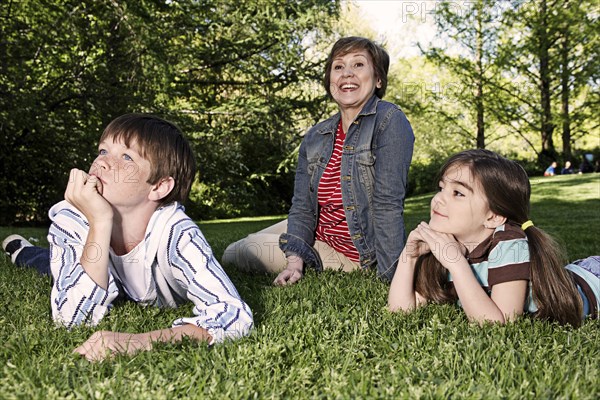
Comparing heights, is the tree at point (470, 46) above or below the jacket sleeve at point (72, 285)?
above

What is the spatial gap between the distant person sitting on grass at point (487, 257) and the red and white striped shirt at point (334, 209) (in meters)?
1.24

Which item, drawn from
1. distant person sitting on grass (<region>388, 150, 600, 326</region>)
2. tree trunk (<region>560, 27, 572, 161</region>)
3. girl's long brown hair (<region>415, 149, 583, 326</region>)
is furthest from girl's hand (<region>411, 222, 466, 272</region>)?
tree trunk (<region>560, 27, 572, 161</region>)

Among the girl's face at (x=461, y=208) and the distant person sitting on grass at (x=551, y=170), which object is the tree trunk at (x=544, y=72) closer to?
the distant person sitting on grass at (x=551, y=170)

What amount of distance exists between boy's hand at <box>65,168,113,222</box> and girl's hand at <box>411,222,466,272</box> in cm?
167

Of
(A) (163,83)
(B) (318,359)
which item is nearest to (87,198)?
(B) (318,359)

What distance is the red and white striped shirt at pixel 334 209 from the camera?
4430 millimetres

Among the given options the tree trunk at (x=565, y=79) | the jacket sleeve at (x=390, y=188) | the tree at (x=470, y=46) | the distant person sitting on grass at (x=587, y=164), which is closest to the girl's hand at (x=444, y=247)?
the jacket sleeve at (x=390, y=188)

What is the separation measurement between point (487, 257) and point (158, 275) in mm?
1841

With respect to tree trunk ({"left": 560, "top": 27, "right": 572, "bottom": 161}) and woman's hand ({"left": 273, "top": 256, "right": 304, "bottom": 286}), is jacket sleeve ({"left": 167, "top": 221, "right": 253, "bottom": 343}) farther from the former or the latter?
tree trunk ({"left": 560, "top": 27, "right": 572, "bottom": 161})

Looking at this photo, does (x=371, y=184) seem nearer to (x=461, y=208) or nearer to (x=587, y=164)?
(x=461, y=208)

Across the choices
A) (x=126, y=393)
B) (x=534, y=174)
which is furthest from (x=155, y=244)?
(x=534, y=174)

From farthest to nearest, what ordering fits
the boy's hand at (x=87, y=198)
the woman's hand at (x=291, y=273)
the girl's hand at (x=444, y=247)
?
the woman's hand at (x=291, y=273)
the girl's hand at (x=444, y=247)
the boy's hand at (x=87, y=198)

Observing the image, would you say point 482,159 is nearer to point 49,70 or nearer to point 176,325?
point 176,325

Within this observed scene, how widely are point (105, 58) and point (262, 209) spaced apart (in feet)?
28.0
